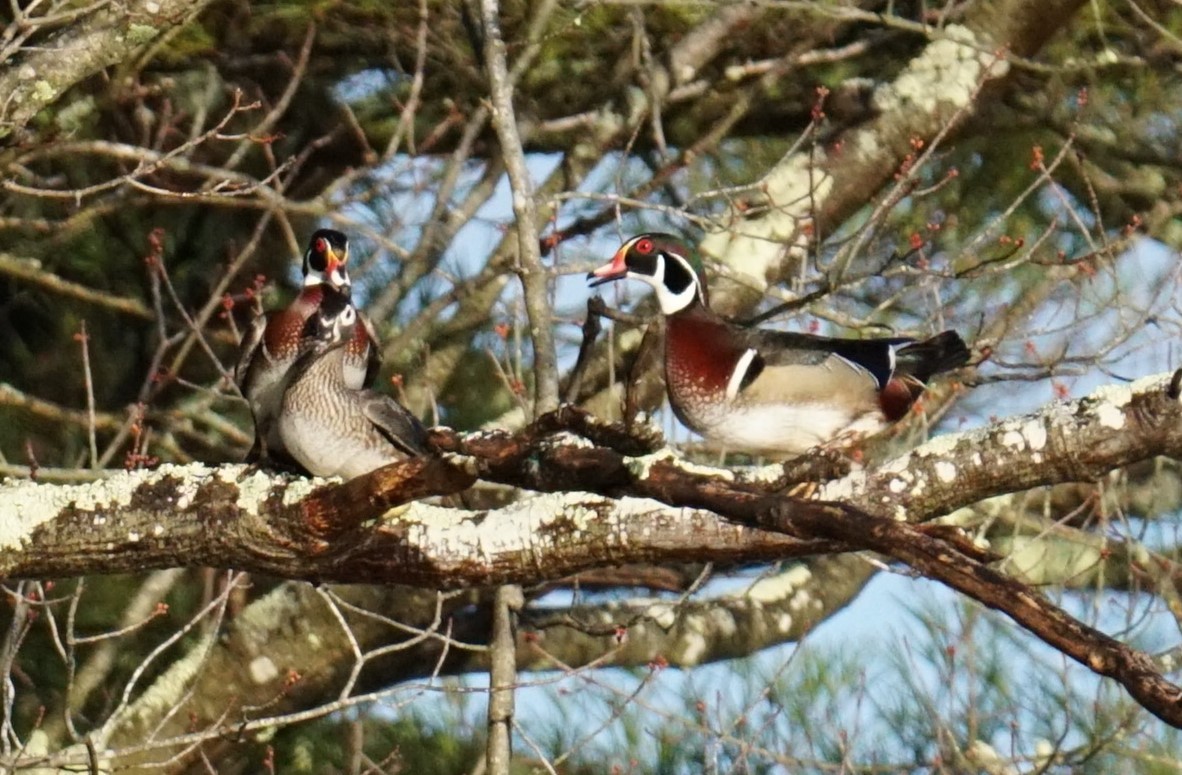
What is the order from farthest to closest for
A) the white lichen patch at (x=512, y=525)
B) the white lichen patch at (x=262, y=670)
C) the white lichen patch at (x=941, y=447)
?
the white lichen patch at (x=262, y=670) → the white lichen patch at (x=512, y=525) → the white lichen patch at (x=941, y=447)

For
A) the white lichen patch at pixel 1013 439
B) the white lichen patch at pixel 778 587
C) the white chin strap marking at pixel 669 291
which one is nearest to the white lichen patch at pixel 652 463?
the white lichen patch at pixel 1013 439

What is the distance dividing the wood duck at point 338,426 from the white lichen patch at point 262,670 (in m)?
1.41

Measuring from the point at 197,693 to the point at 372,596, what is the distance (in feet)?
1.68

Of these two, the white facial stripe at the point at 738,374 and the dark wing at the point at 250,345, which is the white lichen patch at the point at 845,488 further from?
the dark wing at the point at 250,345

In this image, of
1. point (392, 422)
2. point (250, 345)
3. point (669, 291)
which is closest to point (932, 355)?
point (669, 291)

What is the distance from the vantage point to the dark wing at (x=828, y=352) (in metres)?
3.69

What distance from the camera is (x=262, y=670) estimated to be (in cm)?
474

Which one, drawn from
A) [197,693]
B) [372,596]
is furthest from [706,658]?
[197,693]

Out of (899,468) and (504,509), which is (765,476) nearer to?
(899,468)

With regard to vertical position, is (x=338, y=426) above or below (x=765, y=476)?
below

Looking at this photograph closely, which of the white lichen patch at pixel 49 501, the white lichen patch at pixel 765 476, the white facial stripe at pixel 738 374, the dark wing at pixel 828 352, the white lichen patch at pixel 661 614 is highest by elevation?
the white lichen patch at pixel 765 476

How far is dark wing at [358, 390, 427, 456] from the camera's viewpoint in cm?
336

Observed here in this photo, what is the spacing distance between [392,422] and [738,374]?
0.69 m

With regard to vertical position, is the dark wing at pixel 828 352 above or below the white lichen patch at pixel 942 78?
below
